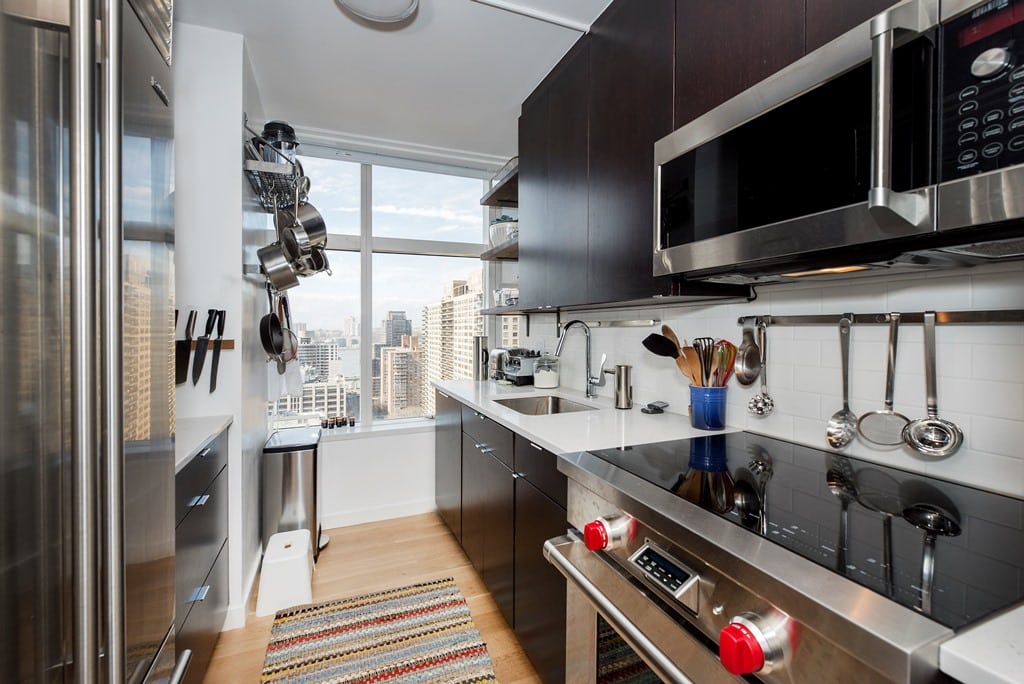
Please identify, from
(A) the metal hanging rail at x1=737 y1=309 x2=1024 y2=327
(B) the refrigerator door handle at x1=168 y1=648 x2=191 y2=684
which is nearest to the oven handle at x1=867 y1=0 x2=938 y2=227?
(A) the metal hanging rail at x1=737 y1=309 x2=1024 y2=327

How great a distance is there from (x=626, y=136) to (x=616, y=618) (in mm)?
1429

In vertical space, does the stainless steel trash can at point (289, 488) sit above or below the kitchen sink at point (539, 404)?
below

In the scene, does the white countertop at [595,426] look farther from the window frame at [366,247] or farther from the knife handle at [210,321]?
the window frame at [366,247]

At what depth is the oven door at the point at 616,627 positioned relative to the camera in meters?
0.75

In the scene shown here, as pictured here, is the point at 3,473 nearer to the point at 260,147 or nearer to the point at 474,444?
the point at 474,444

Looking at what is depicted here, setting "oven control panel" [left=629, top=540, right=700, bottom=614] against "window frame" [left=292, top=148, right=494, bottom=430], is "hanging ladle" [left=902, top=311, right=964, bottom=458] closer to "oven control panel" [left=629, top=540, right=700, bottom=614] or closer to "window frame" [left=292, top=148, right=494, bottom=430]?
"oven control panel" [left=629, top=540, right=700, bottom=614]

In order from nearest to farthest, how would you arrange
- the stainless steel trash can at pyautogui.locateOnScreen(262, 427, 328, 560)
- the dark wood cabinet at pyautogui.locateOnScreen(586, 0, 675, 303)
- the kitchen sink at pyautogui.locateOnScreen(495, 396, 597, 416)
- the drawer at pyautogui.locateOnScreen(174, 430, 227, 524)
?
the drawer at pyautogui.locateOnScreen(174, 430, 227, 524) → the dark wood cabinet at pyautogui.locateOnScreen(586, 0, 675, 303) → the kitchen sink at pyautogui.locateOnScreen(495, 396, 597, 416) → the stainless steel trash can at pyautogui.locateOnScreen(262, 427, 328, 560)

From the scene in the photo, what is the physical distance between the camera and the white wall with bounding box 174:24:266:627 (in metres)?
1.86

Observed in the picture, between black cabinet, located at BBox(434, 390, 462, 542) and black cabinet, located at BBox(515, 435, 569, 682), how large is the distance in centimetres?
87

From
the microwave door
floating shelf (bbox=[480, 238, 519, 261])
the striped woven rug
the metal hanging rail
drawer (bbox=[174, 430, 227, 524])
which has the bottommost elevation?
the striped woven rug

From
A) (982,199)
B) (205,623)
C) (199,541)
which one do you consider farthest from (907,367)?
(205,623)

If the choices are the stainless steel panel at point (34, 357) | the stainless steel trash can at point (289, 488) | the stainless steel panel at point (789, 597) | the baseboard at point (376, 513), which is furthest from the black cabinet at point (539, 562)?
the baseboard at point (376, 513)

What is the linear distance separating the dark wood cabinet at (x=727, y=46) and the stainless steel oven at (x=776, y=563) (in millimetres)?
948

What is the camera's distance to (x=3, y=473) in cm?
47
